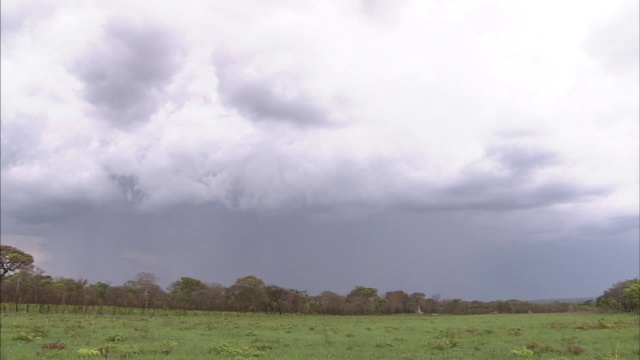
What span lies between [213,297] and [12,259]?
4711 cm

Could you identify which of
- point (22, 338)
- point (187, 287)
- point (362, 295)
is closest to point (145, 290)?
point (187, 287)

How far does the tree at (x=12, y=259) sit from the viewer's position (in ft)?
320

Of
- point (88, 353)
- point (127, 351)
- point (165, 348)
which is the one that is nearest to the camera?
point (88, 353)

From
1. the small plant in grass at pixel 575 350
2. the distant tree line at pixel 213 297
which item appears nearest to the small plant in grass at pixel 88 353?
the small plant in grass at pixel 575 350

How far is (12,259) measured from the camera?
9838 cm

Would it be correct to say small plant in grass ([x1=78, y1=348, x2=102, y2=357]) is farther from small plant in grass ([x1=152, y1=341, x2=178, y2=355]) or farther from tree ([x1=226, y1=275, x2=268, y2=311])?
tree ([x1=226, y1=275, x2=268, y2=311])

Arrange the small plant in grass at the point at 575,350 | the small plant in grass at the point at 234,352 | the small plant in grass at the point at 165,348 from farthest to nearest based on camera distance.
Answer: the small plant in grass at the point at 575,350 → the small plant in grass at the point at 165,348 → the small plant in grass at the point at 234,352

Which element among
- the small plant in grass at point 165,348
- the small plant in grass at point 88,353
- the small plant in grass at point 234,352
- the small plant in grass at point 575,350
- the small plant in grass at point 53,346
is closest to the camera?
the small plant in grass at point 88,353

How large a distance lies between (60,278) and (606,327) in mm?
123270

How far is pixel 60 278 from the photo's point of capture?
12000cm

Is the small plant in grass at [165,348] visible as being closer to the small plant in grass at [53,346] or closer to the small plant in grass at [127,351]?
the small plant in grass at [127,351]

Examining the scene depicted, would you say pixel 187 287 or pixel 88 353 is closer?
pixel 88 353

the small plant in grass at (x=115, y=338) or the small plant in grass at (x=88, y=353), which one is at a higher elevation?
the small plant in grass at (x=88, y=353)

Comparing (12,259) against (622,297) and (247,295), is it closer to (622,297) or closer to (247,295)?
(247,295)
